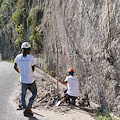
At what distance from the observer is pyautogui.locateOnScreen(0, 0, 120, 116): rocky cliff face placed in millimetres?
5250

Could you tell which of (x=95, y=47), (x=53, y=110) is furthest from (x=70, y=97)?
(x=95, y=47)

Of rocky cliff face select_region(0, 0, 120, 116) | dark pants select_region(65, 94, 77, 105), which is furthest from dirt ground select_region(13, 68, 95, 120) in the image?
rocky cliff face select_region(0, 0, 120, 116)

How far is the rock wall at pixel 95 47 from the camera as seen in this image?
5250 mm

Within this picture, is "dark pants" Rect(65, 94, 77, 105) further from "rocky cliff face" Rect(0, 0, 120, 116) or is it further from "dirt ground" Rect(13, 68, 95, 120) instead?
"rocky cliff face" Rect(0, 0, 120, 116)

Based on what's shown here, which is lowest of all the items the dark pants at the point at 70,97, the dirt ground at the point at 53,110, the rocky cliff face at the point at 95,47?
the dirt ground at the point at 53,110

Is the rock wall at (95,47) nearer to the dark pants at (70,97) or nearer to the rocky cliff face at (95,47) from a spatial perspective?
the rocky cliff face at (95,47)

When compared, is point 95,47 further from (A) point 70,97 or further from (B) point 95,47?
(A) point 70,97

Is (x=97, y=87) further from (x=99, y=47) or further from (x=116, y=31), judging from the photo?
(x=116, y=31)

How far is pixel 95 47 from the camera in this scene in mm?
6238

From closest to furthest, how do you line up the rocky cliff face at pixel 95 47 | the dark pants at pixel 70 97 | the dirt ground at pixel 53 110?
the rocky cliff face at pixel 95 47, the dirt ground at pixel 53 110, the dark pants at pixel 70 97

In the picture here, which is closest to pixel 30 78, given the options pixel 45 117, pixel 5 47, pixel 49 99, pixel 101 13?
pixel 45 117

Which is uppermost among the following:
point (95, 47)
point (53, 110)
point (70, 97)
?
point (95, 47)

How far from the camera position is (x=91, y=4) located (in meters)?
6.53

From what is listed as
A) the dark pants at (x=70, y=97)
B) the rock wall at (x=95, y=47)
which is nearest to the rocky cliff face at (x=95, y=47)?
the rock wall at (x=95, y=47)
